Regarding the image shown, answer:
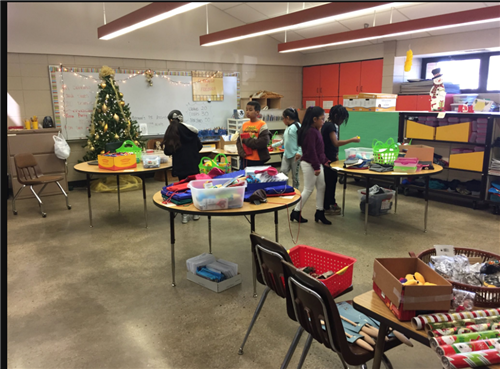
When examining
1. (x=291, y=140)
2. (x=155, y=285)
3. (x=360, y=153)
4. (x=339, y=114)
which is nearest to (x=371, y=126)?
(x=360, y=153)

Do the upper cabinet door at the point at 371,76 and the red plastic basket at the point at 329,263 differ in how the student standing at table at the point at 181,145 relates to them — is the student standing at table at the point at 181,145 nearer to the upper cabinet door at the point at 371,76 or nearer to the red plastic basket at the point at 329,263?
the red plastic basket at the point at 329,263

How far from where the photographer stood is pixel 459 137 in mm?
5988

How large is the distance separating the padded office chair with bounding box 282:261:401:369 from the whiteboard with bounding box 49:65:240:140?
22.4 feet

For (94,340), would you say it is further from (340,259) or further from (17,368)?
(340,259)

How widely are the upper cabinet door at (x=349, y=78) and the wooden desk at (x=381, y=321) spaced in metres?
8.16

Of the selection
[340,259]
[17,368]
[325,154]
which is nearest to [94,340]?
[17,368]

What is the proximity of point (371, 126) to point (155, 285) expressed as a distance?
5236mm

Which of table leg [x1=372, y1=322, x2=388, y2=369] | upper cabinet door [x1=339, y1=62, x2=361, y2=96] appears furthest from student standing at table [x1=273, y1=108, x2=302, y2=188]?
upper cabinet door [x1=339, y1=62, x2=361, y2=96]

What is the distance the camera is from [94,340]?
8.93 feet

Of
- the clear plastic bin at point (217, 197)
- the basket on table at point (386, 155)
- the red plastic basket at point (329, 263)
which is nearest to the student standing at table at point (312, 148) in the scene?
the basket on table at point (386, 155)

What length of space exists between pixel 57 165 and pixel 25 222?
175cm

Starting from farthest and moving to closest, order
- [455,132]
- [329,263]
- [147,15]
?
[455,132]
[147,15]
[329,263]

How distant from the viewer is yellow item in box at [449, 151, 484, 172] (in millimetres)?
5758

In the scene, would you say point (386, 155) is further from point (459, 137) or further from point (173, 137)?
point (173, 137)
